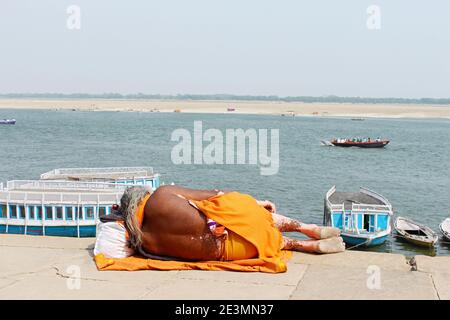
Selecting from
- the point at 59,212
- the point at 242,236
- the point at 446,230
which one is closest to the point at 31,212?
the point at 59,212

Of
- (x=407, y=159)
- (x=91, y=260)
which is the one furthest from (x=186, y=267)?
(x=407, y=159)

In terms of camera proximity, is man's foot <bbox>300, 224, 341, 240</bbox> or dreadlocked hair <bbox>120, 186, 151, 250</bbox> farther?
man's foot <bbox>300, 224, 341, 240</bbox>

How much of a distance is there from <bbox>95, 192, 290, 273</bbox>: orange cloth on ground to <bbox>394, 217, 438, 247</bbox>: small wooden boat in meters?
21.5

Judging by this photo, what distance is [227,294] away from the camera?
20.9 ft

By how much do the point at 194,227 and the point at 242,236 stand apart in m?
0.63

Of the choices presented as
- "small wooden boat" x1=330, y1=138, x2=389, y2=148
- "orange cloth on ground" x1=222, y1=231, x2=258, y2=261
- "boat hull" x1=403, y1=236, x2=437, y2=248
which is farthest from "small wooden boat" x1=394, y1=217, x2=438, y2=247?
"small wooden boat" x1=330, y1=138, x2=389, y2=148

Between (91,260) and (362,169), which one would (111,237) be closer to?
(91,260)

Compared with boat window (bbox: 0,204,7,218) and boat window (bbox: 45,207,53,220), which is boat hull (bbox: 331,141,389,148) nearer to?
boat window (bbox: 45,207,53,220)

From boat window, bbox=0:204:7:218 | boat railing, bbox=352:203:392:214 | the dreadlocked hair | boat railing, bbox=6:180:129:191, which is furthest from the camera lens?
boat railing, bbox=6:180:129:191

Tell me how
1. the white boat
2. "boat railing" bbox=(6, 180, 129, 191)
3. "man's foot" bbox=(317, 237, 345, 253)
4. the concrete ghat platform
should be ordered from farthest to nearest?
the white boat < "boat railing" bbox=(6, 180, 129, 191) < "man's foot" bbox=(317, 237, 345, 253) < the concrete ghat platform

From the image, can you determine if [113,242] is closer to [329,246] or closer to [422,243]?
[329,246]

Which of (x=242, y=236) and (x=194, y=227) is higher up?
(x=194, y=227)

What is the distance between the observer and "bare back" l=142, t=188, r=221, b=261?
761cm

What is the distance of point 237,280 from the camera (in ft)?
22.8
